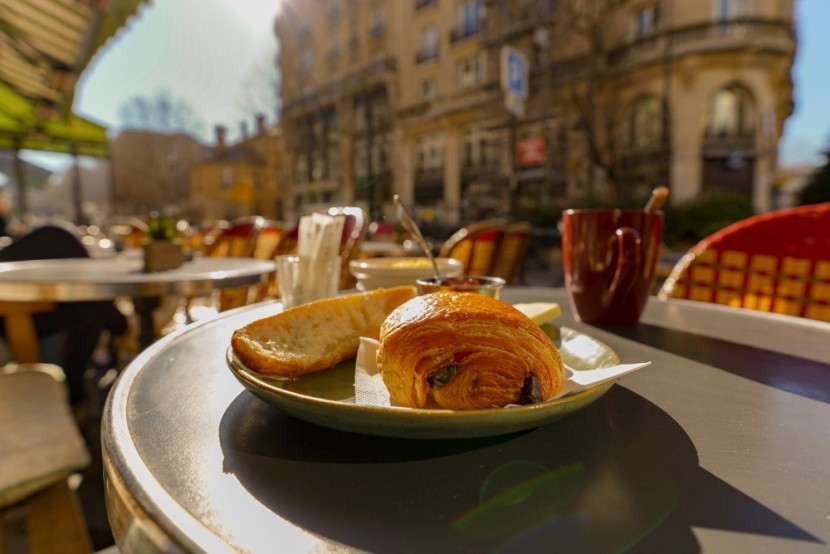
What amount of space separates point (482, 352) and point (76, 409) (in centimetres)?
248

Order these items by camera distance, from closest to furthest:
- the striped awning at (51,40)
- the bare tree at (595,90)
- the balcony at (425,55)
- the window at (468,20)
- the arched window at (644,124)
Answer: the striped awning at (51,40)
the bare tree at (595,90)
the arched window at (644,124)
the window at (468,20)
the balcony at (425,55)

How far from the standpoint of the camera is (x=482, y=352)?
0.40m

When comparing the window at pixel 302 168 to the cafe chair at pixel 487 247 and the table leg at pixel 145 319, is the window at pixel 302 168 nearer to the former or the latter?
the cafe chair at pixel 487 247

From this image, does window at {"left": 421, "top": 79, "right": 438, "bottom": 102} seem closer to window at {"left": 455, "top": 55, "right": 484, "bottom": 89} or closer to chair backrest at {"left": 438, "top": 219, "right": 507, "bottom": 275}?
window at {"left": 455, "top": 55, "right": 484, "bottom": 89}

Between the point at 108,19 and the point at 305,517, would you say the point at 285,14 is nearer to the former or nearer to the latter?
the point at 108,19

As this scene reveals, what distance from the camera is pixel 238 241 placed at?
12.6 ft

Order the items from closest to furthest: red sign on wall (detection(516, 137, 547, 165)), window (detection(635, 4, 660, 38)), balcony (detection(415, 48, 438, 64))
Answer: window (detection(635, 4, 660, 38)) → red sign on wall (detection(516, 137, 547, 165)) → balcony (detection(415, 48, 438, 64))

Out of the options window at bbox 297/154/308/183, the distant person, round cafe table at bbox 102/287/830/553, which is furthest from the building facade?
round cafe table at bbox 102/287/830/553

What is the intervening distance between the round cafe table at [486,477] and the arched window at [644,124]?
16343 millimetres

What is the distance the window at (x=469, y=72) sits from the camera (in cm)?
1916

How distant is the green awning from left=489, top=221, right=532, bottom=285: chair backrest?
23.1 ft

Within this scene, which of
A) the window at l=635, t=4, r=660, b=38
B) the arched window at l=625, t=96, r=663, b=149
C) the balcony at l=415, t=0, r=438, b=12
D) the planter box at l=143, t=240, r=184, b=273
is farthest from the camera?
the balcony at l=415, t=0, r=438, b=12

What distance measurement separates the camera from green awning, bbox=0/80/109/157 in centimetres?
678

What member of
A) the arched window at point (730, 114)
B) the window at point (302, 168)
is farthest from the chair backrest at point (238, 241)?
the window at point (302, 168)
